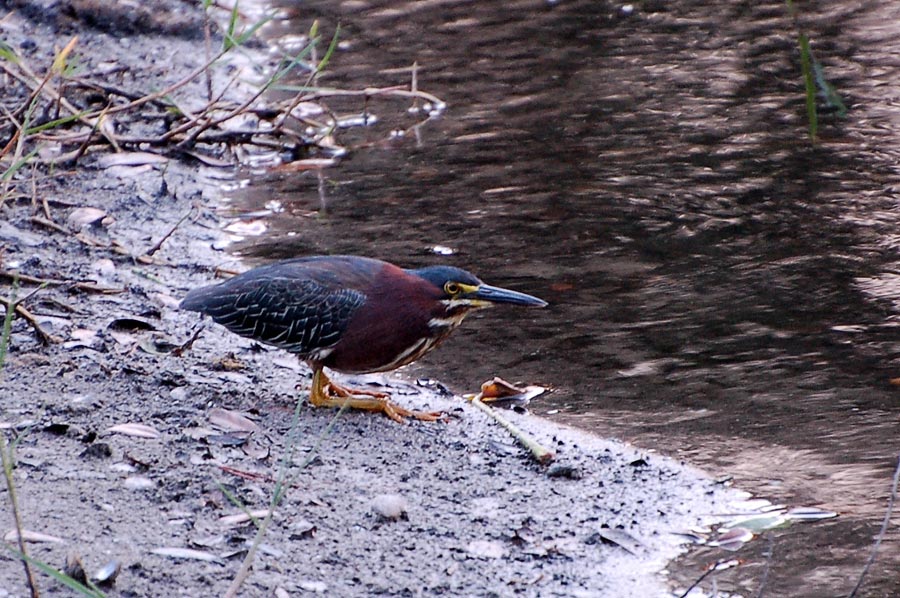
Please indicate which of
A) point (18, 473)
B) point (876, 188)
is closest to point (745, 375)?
point (876, 188)

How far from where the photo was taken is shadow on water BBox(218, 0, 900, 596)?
15.9ft

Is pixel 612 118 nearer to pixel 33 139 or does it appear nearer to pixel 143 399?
pixel 33 139

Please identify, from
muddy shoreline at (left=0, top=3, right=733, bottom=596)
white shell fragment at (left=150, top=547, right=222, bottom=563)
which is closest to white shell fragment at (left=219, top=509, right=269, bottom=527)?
muddy shoreline at (left=0, top=3, right=733, bottom=596)

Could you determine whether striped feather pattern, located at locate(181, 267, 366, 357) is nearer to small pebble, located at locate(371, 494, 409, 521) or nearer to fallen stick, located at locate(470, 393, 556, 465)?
fallen stick, located at locate(470, 393, 556, 465)

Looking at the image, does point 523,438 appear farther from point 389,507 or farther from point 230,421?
point 230,421

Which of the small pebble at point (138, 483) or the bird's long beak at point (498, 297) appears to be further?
the bird's long beak at point (498, 297)

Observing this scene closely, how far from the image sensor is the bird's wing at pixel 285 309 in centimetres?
488

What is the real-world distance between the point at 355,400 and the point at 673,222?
9.41 feet

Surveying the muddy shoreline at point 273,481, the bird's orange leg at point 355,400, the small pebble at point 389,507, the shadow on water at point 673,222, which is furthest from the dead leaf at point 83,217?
the small pebble at point 389,507

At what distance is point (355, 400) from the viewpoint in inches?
193

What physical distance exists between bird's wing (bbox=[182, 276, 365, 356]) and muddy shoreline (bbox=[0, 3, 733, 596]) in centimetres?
23

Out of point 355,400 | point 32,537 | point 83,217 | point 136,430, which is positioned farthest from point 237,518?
point 83,217

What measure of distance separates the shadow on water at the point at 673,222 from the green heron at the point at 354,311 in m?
0.70

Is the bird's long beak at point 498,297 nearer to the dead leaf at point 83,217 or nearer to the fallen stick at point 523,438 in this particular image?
the fallen stick at point 523,438
